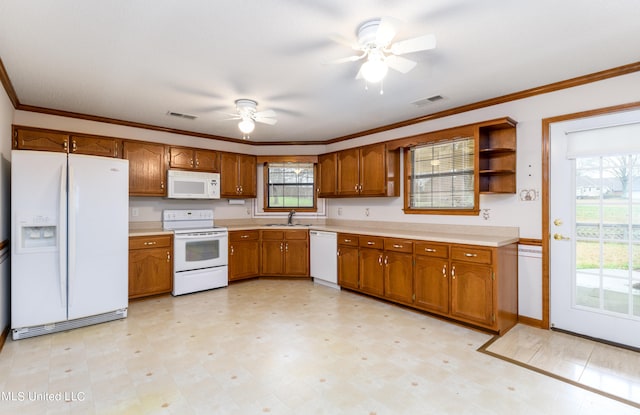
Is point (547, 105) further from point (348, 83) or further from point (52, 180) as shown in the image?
point (52, 180)

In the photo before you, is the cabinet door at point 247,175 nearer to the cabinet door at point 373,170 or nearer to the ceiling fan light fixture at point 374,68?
the cabinet door at point 373,170

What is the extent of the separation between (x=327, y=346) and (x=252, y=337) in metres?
0.73

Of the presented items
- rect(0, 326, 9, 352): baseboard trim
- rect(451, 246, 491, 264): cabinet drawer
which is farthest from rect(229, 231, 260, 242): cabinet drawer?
rect(451, 246, 491, 264): cabinet drawer

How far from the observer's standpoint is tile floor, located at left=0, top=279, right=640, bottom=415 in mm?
1987

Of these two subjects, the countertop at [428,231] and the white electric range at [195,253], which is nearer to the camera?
the countertop at [428,231]

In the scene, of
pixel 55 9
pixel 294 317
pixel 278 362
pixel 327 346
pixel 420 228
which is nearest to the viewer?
pixel 55 9

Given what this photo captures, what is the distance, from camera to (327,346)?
2803mm

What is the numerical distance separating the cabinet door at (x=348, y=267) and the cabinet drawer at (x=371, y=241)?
168 mm

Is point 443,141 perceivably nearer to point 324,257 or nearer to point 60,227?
point 324,257

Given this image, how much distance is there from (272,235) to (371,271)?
5.99 ft

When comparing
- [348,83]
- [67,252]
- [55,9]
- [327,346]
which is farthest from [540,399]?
[67,252]

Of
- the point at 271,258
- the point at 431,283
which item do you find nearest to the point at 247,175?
the point at 271,258

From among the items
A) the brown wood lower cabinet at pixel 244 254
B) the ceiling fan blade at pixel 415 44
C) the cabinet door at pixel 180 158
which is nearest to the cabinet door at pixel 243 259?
the brown wood lower cabinet at pixel 244 254

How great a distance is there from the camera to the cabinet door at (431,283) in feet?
11.1
